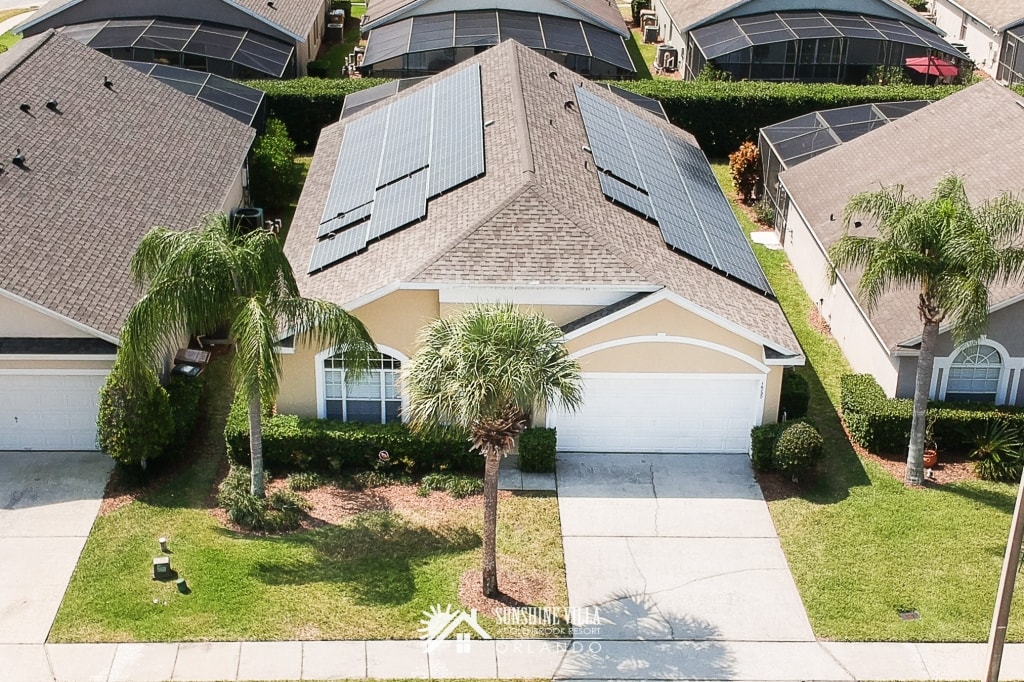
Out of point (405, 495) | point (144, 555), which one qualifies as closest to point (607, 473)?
point (405, 495)

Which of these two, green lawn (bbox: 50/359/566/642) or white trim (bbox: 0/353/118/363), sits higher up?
white trim (bbox: 0/353/118/363)

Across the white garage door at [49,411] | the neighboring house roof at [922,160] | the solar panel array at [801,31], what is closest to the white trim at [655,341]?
the neighboring house roof at [922,160]

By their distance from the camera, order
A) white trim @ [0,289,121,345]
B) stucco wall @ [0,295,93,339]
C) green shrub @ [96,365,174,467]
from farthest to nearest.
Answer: stucco wall @ [0,295,93,339]
white trim @ [0,289,121,345]
green shrub @ [96,365,174,467]

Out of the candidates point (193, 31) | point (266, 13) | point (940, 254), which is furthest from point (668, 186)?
point (266, 13)

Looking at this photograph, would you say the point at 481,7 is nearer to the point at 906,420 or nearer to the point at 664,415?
the point at 664,415

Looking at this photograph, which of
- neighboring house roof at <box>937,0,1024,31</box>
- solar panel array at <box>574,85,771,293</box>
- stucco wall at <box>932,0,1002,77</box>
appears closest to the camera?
solar panel array at <box>574,85,771,293</box>

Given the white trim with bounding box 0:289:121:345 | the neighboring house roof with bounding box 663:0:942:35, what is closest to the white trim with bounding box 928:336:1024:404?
the white trim with bounding box 0:289:121:345

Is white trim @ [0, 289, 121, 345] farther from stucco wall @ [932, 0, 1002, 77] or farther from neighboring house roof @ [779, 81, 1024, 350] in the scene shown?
stucco wall @ [932, 0, 1002, 77]
